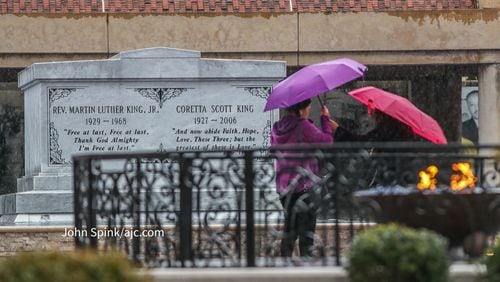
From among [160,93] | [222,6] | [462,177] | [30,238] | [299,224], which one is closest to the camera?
[462,177]

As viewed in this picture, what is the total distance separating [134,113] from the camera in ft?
67.3

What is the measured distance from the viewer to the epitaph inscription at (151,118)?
20.5m

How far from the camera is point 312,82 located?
54.1 ft

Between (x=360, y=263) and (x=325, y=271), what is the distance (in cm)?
81

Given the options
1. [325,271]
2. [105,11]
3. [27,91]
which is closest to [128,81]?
[27,91]

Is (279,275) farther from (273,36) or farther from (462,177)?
(273,36)

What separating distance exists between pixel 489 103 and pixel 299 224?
28103 millimetres

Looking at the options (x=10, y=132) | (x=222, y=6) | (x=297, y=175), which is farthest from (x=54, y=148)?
(x=10, y=132)

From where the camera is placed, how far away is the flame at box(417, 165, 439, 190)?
11.1 m

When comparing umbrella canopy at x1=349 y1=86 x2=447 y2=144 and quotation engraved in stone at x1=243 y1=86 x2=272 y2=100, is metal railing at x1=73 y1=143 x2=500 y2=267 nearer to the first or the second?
umbrella canopy at x1=349 y1=86 x2=447 y2=144

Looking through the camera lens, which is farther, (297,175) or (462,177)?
(297,175)

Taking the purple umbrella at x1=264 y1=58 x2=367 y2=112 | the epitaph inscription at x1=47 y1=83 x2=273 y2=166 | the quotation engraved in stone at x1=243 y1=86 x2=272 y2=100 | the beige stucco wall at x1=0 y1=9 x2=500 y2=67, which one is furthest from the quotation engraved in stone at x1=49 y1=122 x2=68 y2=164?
the beige stucco wall at x1=0 y1=9 x2=500 y2=67

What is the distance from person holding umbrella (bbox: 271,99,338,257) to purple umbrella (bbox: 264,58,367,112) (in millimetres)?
444

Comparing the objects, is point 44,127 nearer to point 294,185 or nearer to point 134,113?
point 134,113
